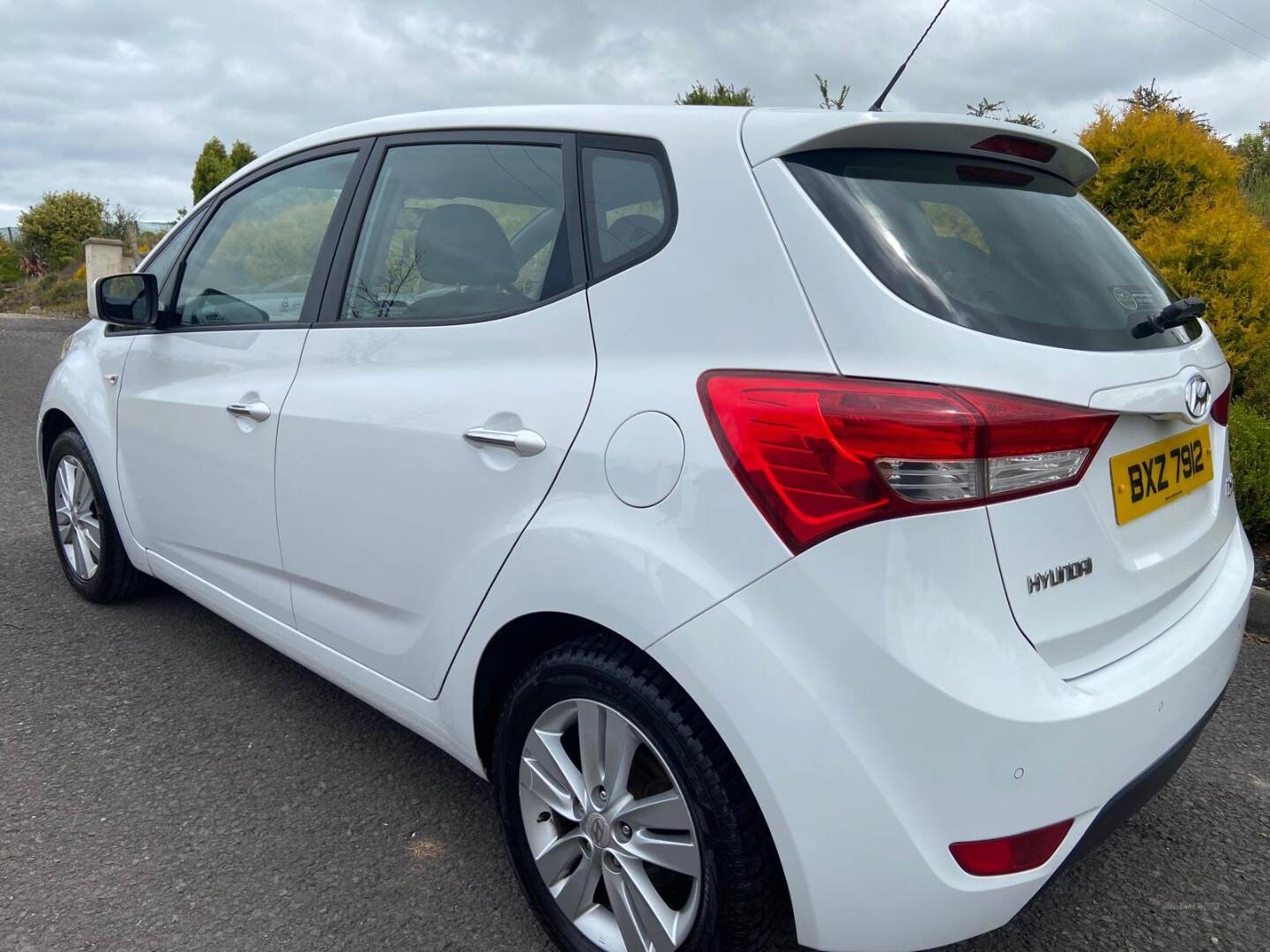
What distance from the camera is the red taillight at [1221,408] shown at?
202 centimetres

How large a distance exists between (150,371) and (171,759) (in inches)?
49.8

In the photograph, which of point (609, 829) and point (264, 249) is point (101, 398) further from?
point (609, 829)

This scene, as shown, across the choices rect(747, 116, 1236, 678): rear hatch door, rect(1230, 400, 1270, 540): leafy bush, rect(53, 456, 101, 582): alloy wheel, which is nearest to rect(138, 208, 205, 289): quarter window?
rect(53, 456, 101, 582): alloy wheel

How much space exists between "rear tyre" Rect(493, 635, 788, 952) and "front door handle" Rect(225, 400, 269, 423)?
1116 mm

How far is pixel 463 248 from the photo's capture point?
2246mm

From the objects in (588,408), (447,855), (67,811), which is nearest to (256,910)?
(447,855)

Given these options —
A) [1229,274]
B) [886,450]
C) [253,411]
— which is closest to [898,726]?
[886,450]

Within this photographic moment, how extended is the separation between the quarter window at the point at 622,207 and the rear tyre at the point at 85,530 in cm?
254

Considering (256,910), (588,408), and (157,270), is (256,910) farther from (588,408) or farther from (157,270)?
(157,270)

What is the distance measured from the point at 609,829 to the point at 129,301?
2.49 meters

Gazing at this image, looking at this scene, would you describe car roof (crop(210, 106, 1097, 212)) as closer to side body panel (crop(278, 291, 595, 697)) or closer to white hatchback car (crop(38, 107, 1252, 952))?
white hatchback car (crop(38, 107, 1252, 952))

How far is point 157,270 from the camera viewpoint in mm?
3381

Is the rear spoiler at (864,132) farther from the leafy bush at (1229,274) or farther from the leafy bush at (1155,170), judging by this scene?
the leafy bush at (1155,170)

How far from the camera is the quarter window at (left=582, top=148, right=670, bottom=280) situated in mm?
1797
